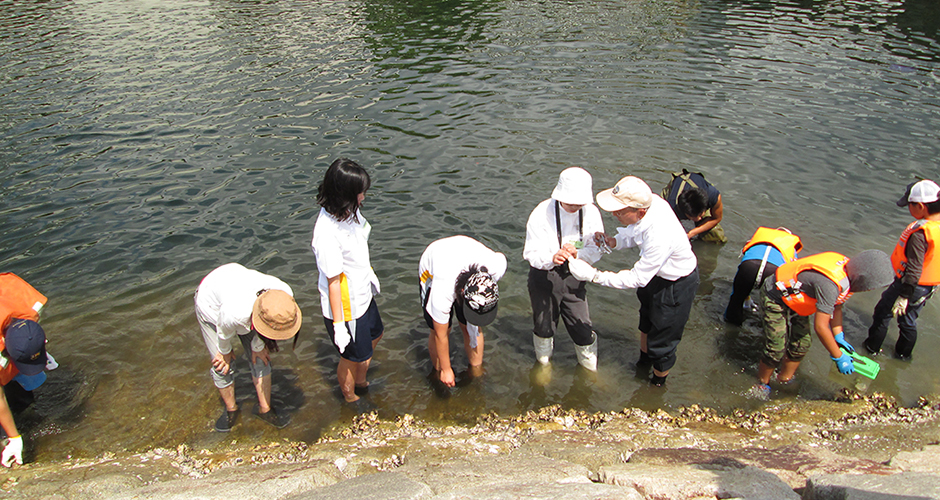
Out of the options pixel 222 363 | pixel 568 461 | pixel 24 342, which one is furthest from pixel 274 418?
pixel 568 461

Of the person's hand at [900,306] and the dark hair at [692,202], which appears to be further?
the dark hair at [692,202]

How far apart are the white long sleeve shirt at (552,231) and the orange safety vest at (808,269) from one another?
1697 mm

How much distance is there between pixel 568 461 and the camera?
13.1 feet

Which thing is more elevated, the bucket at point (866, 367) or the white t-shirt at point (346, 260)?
the white t-shirt at point (346, 260)

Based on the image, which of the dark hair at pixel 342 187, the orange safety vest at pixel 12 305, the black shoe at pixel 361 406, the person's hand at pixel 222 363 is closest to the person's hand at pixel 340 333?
the dark hair at pixel 342 187

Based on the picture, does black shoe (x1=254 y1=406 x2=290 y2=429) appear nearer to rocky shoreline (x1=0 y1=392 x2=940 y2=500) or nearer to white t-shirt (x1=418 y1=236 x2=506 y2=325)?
rocky shoreline (x1=0 y1=392 x2=940 y2=500)

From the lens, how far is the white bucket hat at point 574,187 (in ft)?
13.6

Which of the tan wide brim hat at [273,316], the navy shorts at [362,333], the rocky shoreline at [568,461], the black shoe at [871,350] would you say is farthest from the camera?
the black shoe at [871,350]

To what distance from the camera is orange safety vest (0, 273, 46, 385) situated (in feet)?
13.6

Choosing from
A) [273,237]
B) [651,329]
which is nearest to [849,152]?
[651,329]

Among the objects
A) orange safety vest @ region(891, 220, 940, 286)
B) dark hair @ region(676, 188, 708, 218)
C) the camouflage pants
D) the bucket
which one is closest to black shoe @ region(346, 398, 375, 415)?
the camouflage pants

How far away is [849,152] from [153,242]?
38.1 feet

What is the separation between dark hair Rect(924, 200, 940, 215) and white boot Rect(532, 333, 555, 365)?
351cm

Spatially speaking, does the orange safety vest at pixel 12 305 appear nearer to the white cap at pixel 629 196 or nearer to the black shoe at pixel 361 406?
the black shoe at pixel 361 406
